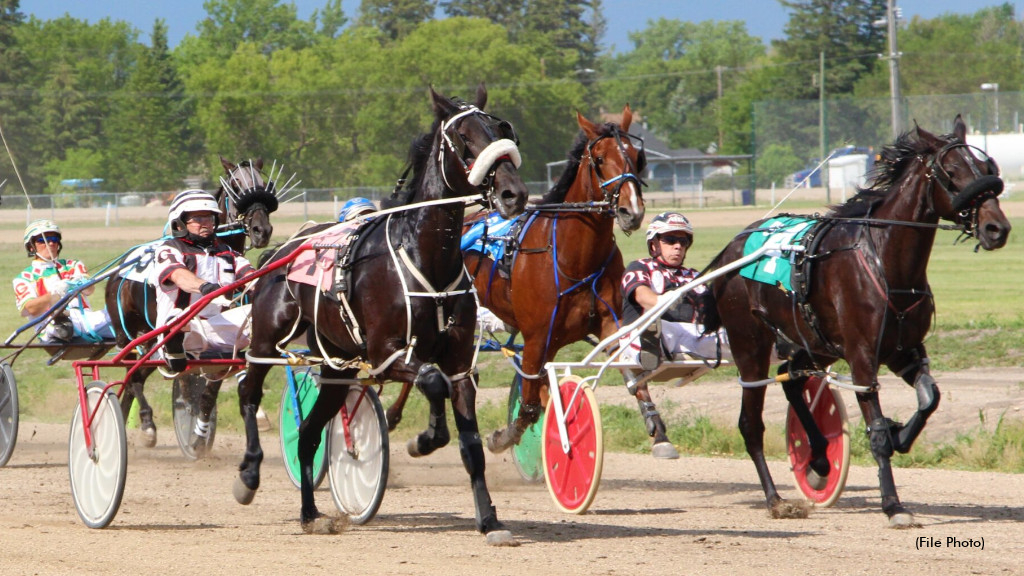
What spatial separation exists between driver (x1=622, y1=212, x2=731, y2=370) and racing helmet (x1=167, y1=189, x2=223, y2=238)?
263cm

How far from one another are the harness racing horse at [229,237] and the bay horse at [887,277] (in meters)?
3.85

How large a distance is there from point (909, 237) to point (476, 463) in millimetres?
2483

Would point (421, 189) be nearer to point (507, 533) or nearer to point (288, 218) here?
point (507, 533)

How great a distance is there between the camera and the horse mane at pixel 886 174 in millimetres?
7172

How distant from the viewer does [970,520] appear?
699 cm

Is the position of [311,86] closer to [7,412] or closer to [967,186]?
[7,412]

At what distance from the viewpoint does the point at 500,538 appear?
6332 mm

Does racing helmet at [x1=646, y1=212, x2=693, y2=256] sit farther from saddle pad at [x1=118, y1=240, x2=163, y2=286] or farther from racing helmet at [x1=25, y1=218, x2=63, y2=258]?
racing helmet at [x1=25, y1=218, x2=63, y2=258]

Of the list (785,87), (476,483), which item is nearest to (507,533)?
(476,483)

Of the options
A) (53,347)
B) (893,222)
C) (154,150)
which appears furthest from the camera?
(154,150)

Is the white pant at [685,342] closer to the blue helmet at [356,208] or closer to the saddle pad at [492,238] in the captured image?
the saddle pad at [492,238]

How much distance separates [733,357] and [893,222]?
4.69 ft

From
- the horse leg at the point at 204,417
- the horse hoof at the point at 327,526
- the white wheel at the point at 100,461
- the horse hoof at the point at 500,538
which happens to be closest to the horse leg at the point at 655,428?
the horse hoof at the point at 327,526

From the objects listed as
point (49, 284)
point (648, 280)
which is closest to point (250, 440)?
point (648, 280)
